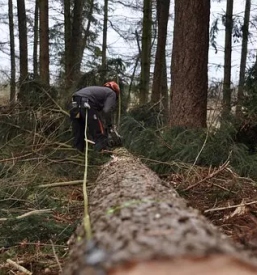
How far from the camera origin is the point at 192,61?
6.54 meters

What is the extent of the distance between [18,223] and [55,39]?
12.1 metres

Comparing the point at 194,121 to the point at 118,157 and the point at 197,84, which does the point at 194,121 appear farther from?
the point at 118,157

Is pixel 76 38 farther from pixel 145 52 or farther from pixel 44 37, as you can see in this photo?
pixel 145 52

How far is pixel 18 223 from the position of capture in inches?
143

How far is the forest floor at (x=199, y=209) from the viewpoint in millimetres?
3081

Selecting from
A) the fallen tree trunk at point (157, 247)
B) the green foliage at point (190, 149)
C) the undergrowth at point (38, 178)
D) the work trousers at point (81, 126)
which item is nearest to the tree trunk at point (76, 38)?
the undergrowth at point (38, 178)

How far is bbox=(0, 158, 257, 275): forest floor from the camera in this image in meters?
3.08

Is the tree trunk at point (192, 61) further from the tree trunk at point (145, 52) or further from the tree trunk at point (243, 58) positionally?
the tree trunk at point (145, 52)

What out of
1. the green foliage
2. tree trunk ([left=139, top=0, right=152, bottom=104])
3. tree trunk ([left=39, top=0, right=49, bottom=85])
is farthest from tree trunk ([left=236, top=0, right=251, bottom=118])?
tree trunk ([left=39, top=0, right=49, bottom=85])

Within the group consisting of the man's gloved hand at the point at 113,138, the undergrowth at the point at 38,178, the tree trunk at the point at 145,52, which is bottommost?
the undergrowth at the point at 38,178

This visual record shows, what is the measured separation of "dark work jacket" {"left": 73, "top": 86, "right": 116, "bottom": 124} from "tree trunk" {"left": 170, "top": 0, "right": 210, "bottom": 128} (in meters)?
1.11

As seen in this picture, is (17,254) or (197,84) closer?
(17,254)

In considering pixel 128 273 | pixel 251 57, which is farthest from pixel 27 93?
pixel 251 57

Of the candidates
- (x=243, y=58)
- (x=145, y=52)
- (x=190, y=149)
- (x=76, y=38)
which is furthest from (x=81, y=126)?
(x=243, y=58)
